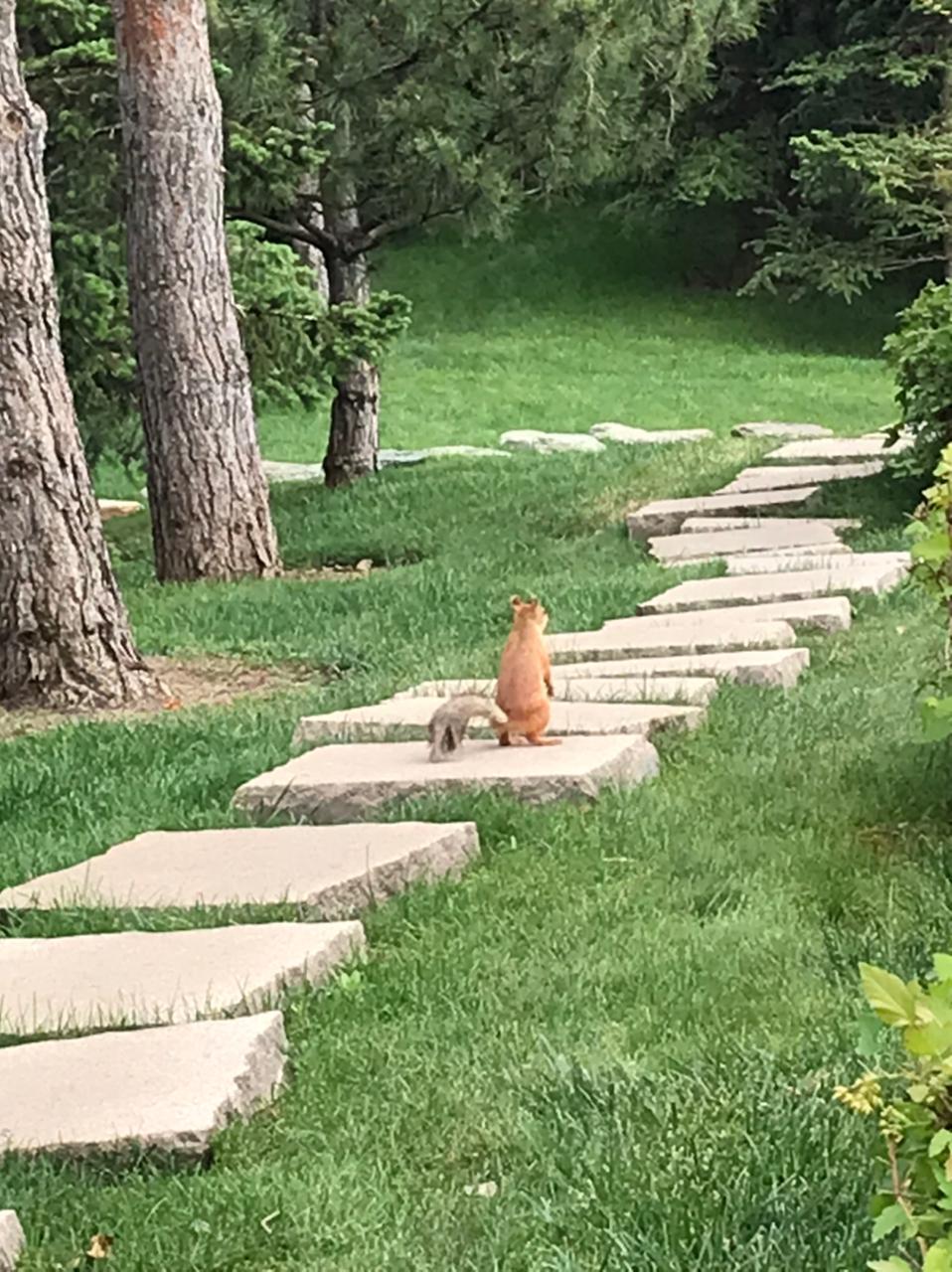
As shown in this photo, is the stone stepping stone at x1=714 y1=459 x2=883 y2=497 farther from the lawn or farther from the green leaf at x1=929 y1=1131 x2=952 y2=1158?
the green leaf at x1=929 y1=1131 x2=952 y2=1158

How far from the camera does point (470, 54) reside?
12992 millimetres

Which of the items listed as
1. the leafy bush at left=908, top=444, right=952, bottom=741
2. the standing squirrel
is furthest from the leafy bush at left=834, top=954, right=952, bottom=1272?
the standing squirrel

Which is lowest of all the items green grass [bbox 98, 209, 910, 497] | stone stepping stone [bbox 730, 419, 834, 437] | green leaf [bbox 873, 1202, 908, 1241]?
green grass [bbox 98, 209, 910, 497]

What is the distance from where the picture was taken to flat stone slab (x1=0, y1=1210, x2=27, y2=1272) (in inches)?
99.9

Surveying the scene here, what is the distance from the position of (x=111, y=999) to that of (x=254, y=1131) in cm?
56

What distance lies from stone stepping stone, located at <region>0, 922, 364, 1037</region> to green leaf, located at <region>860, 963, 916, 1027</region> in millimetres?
1764

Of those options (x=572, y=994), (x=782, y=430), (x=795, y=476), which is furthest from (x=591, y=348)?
(x=572, y=994)

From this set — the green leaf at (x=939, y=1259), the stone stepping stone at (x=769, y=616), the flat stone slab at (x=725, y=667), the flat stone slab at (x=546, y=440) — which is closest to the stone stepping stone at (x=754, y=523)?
the stone stepping stone at (x=769, y=616)

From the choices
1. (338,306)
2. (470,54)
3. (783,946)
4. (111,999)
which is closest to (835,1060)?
(783,946)

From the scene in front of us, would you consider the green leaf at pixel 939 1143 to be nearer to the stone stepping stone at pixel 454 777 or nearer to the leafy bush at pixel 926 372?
the stone stepping stone at pixel 454 777

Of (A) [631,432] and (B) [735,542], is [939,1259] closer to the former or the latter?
(B) [735,542]

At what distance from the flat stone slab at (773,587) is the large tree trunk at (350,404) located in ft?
22.6

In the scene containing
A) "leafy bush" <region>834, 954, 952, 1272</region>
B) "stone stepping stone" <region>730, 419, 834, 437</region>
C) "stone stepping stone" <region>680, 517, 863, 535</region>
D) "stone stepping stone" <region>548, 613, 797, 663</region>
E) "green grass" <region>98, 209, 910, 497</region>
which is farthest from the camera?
"green grass" <region>98, 209, 910, 497</region>

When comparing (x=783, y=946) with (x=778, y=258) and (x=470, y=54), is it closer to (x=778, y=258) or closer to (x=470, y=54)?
(x=470, y=54)
